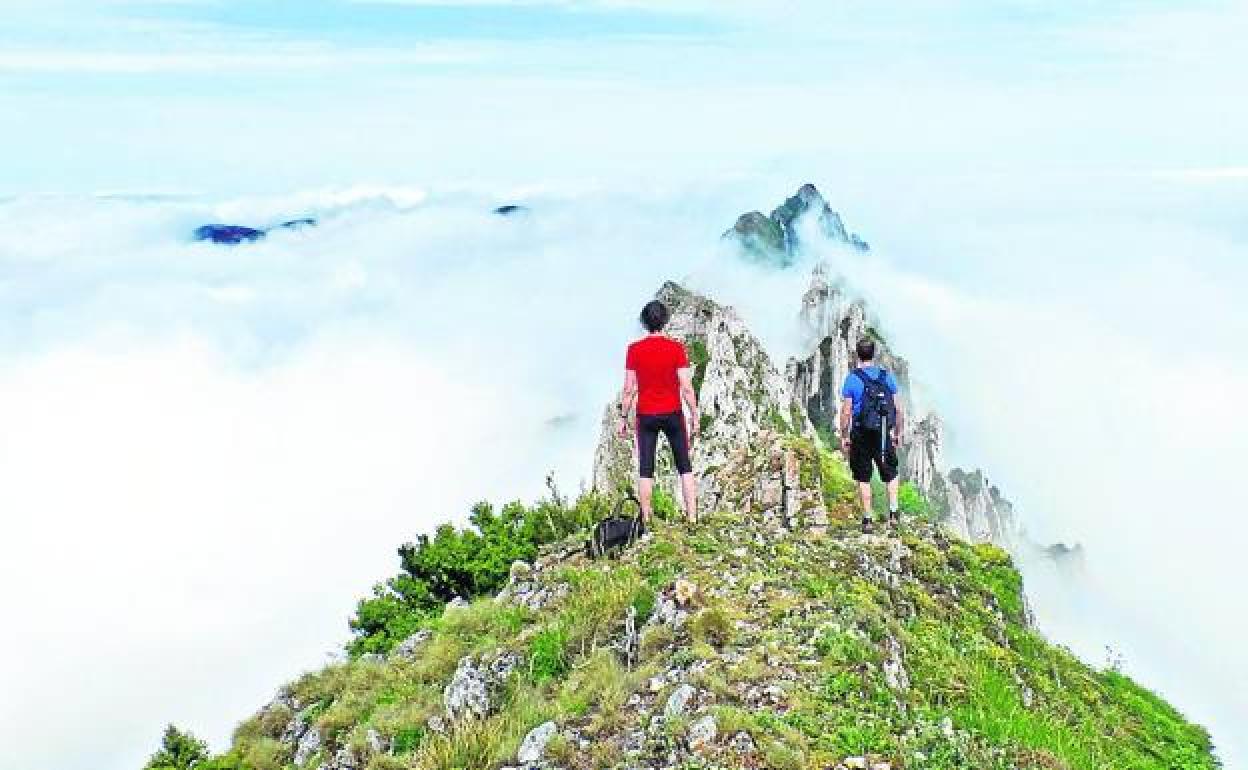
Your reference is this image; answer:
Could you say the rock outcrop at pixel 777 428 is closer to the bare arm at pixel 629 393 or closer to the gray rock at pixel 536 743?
the bare arm at pixel 629 393

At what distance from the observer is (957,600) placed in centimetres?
1566

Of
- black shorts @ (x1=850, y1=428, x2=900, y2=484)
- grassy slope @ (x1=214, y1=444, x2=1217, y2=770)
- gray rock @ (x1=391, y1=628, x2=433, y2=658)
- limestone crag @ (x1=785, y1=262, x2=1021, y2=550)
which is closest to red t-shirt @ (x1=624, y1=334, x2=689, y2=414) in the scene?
grassy slope @ (x1=214, y1=444, x2=1217, y2=770)

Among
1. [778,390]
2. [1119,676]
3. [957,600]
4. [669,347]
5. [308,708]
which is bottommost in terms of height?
[778,390]

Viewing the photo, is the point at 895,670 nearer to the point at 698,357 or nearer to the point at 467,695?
the point at 467,695

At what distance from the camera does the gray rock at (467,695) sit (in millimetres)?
11305

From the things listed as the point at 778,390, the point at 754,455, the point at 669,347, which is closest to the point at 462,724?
the point at 669,347

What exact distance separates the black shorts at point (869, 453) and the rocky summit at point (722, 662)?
106 cm

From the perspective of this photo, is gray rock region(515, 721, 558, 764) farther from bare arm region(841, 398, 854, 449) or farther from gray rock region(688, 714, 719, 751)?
bare arm region(841, 398, 854, 449)

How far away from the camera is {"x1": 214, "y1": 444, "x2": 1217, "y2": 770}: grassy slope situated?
9.08 meters

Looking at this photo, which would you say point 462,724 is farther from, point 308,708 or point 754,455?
point 754,455

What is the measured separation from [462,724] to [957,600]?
8.05 meters

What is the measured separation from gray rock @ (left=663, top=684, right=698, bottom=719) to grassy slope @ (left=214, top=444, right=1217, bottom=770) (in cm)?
13

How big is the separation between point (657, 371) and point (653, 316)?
735 mm

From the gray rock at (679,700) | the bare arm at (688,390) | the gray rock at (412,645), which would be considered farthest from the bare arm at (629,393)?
the gray rock at (412,645)
